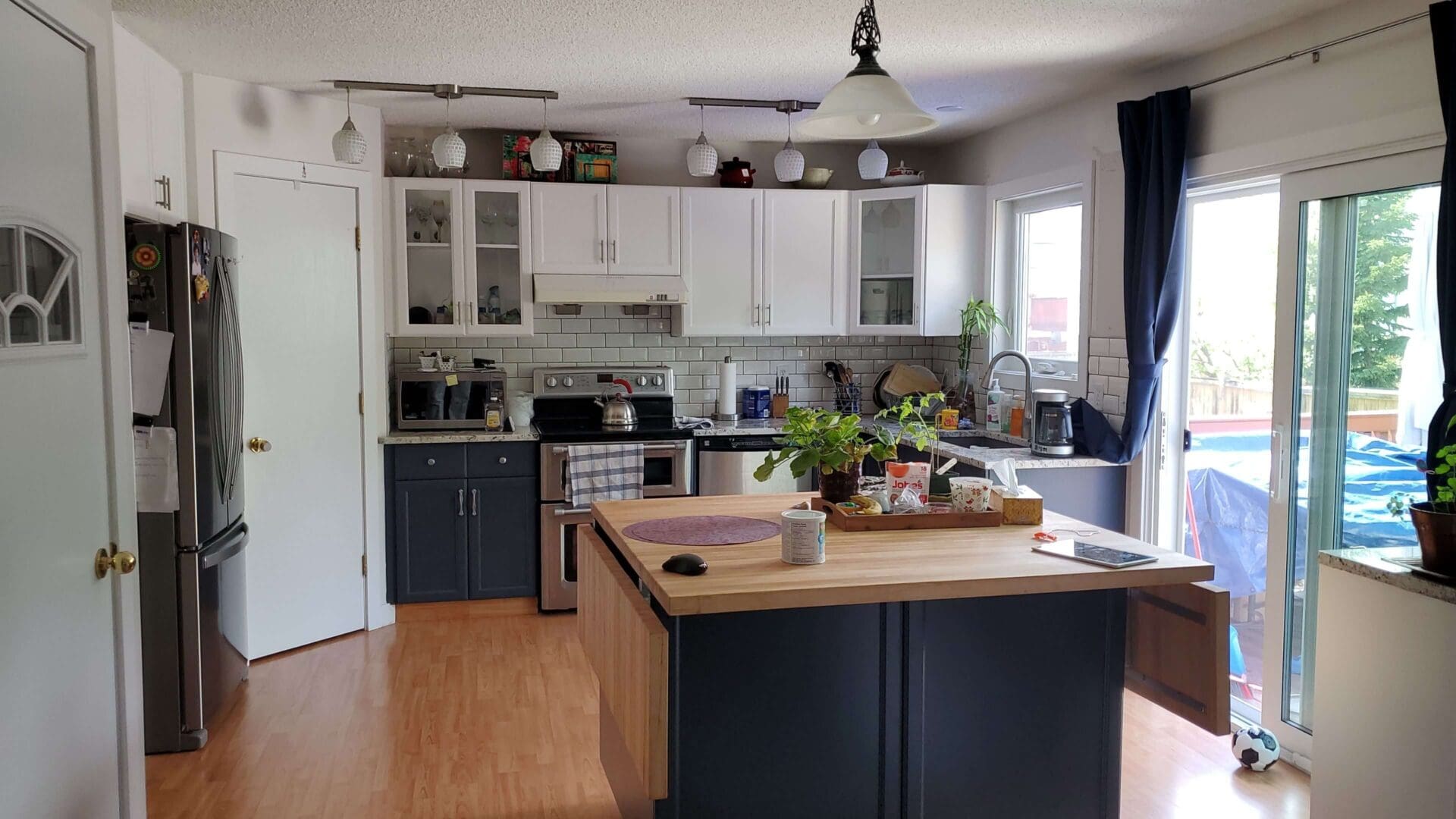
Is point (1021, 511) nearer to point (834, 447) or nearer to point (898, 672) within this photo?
point (834, 447)

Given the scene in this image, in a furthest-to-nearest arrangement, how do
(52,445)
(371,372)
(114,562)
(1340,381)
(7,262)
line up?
(371,372) → (1340,381) → (114,562) → (52,445) → (7,262)

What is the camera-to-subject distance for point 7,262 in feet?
5.87

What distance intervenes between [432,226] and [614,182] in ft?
3.19

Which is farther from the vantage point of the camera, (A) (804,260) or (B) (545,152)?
(A) (804,260)

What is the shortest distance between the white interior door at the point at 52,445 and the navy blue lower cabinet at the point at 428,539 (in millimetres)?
2909

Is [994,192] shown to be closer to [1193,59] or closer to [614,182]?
[1193,59]

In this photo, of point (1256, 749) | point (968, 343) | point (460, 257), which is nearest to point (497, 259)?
point (460, 257)

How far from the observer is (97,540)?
2.14 metres

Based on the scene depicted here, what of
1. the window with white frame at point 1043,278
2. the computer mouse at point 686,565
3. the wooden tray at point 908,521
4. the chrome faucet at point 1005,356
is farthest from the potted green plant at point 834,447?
the window with white frame at point 1043,278

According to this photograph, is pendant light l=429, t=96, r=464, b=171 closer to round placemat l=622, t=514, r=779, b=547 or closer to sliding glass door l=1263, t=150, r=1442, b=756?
round placemat l=622, t=514, r=779, b=547

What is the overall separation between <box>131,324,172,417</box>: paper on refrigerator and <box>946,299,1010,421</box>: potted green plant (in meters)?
3.63

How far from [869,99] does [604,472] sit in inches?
121

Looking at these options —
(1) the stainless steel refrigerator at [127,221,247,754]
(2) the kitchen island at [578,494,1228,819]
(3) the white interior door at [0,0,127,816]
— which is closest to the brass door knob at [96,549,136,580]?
(3) the white interior door at [0,0,127,816]

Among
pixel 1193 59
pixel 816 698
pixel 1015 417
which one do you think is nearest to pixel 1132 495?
pixel 1015 417
